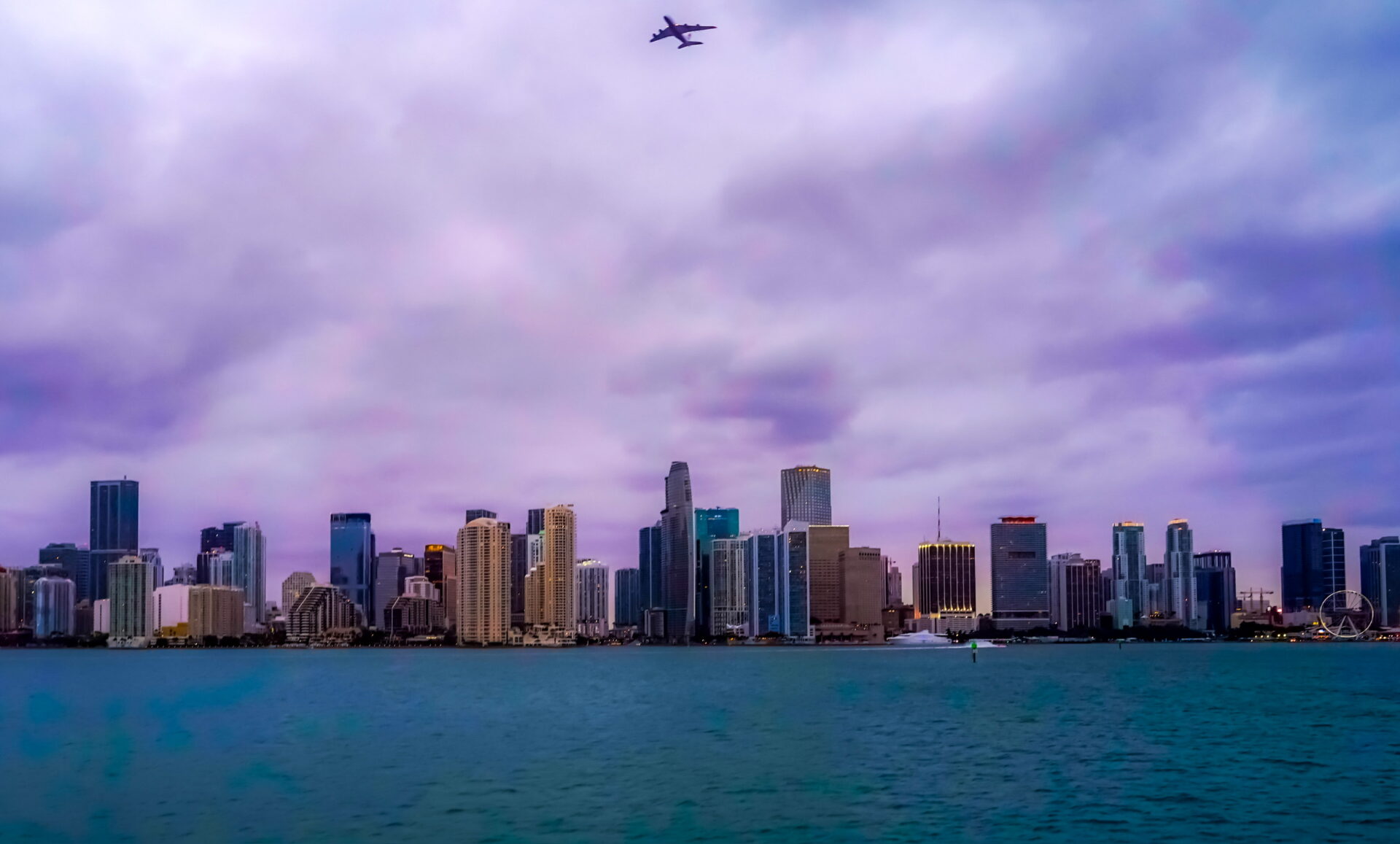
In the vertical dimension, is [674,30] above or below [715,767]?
above

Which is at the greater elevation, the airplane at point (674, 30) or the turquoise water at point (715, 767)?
the airplane at point (674, 30)

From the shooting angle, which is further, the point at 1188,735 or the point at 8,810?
the point at 1188,735

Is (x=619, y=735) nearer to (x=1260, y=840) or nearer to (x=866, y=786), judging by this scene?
(x=866, y=786)

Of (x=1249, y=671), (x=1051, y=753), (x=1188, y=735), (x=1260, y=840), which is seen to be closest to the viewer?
(x=1260, y=840)

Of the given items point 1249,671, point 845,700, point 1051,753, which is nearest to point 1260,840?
point 1051,753

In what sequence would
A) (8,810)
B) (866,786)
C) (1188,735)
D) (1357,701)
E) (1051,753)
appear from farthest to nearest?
1. (1357,701)
2. (1188,735)
3. (1051,753)
4. (866,786)
5. (8,810)

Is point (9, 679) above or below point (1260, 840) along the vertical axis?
below

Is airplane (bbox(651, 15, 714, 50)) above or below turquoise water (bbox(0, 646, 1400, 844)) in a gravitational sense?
above
